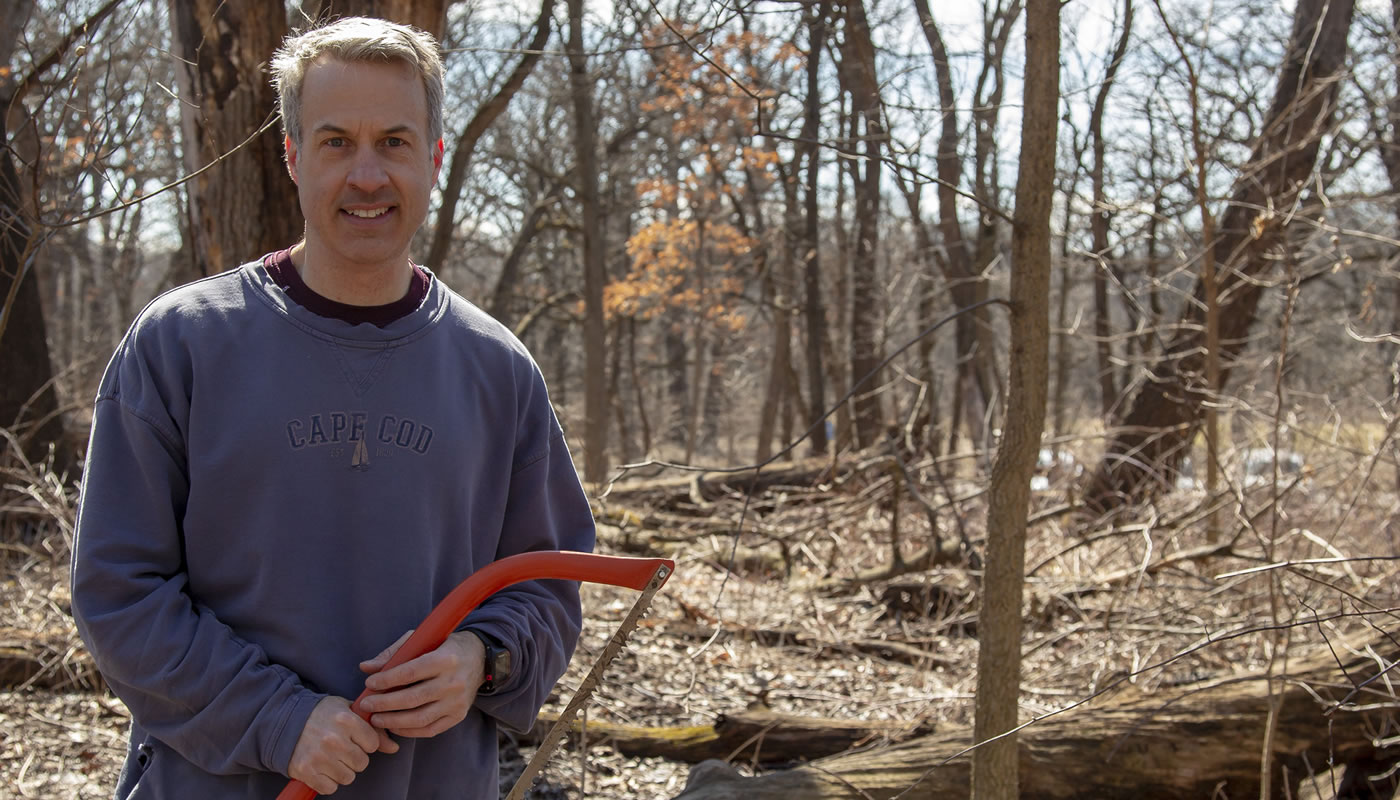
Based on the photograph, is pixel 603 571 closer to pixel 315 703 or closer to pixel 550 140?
pixel 315 703

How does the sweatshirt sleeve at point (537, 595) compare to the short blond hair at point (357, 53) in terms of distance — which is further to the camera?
the sweatshirt sleeve at point (537, 595)

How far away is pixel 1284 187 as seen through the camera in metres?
7.48

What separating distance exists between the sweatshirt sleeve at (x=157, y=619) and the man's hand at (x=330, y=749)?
0.06 feet

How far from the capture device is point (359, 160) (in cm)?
173

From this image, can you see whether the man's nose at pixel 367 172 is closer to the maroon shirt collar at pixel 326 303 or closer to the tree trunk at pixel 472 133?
the maroon shirt collar at pixel 326 303

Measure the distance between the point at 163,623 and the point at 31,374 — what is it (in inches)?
261

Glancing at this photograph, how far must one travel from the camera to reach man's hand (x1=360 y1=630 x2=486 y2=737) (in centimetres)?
162

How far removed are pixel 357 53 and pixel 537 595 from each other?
3.08ft

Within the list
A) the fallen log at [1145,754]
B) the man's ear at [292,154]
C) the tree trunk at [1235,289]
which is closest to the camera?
the man's ear at [292,154]

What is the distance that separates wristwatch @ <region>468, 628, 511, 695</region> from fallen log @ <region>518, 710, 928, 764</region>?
88.4 inches

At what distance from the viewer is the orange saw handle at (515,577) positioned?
169 centimetres

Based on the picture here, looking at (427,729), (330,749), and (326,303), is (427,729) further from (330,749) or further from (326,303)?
(326,303)

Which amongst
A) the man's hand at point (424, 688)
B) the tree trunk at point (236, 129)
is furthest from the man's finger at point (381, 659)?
the tree trunk at point (236, 129)

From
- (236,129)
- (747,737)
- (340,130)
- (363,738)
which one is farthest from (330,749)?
(236,129)
